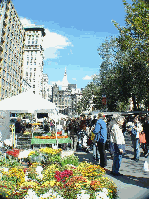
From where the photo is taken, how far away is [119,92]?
1297 inches

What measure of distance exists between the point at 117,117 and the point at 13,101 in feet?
17.4

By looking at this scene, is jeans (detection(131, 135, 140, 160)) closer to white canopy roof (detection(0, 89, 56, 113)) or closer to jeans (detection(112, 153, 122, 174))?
jeans (detection(112, 153, 122, 174))

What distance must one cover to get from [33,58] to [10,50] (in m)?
50.3

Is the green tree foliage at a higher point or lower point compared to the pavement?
higher

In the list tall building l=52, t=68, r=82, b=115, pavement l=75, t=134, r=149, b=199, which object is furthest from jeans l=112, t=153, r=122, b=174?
tall building l=52, t=68, r=82, b=115

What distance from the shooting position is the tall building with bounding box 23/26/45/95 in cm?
9594

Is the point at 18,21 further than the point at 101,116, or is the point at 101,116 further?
the point at 18,21

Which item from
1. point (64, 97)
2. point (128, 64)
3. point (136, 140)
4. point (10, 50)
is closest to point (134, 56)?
point (128, 64)

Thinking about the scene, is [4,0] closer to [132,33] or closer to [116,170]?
[132,33]

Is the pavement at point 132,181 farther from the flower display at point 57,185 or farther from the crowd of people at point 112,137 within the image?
the flower display at point 57,185

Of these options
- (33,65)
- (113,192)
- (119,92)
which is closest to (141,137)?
(113,192)

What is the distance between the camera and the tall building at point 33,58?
95.9 meters

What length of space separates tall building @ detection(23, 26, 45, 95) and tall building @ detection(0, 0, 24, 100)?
1440 inches

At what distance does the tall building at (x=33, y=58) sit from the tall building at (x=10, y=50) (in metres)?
36.6
